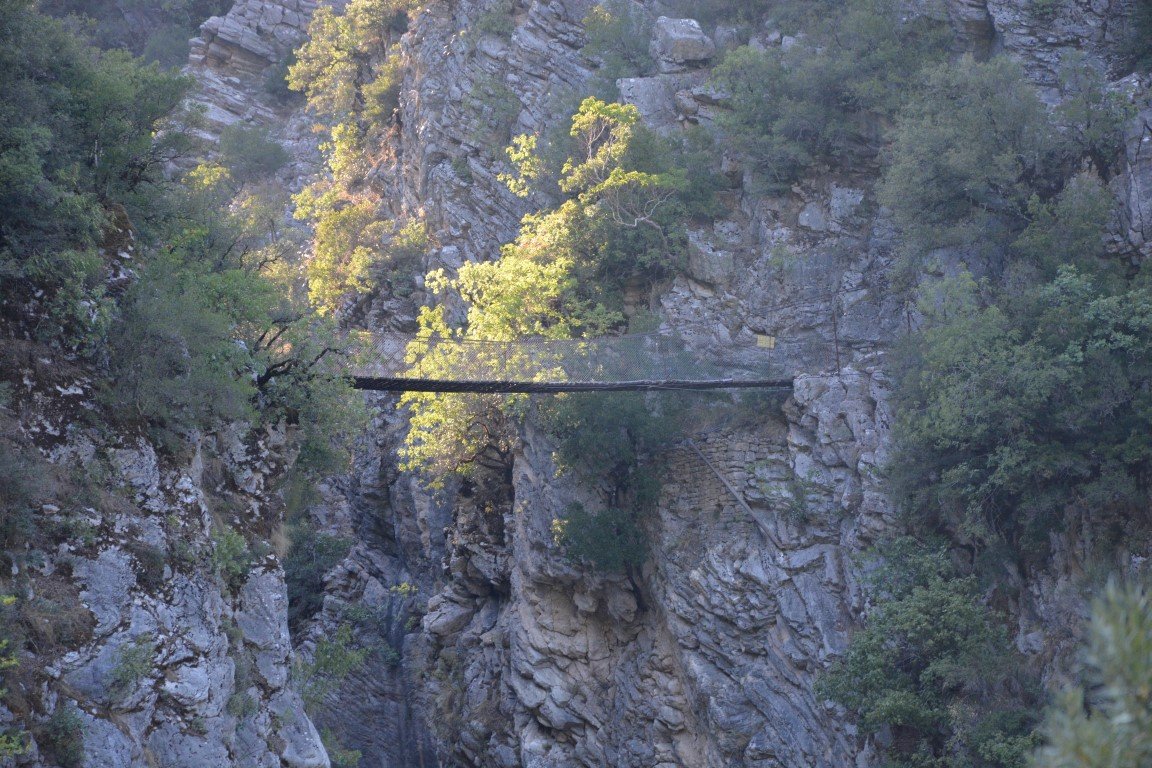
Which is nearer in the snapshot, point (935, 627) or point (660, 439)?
point (935, 627)

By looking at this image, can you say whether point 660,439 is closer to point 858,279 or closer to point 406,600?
point 858,279

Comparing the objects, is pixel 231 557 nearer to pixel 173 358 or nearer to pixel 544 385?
pixel 173 358

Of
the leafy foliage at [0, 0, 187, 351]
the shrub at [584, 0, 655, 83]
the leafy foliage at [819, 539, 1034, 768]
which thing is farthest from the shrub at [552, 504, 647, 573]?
the shrub at [584, 0, 655, 83]

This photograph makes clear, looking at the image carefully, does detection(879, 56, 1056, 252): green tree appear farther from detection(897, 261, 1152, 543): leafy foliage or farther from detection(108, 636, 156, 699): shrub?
detection(108, 636, 156, 699): shrub

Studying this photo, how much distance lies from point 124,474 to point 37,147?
3037mm

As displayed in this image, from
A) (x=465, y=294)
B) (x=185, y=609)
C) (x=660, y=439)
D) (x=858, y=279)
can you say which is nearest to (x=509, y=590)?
(x=660, y=439)

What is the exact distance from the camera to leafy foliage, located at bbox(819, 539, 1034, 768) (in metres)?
11.4

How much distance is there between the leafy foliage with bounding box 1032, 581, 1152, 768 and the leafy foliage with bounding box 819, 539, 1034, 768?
25.6ft

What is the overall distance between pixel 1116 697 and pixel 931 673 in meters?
8.72

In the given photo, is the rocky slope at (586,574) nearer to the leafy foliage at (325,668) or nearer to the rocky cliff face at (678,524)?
the rocky cliff face at (678,524)

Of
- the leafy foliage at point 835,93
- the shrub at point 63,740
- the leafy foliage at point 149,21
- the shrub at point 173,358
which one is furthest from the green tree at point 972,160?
the leafy foliage at point 149,21

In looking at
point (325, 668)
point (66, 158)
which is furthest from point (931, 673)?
point (66, 158)

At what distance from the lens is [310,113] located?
29922mm

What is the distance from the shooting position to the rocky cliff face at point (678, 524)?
46.1 ft
